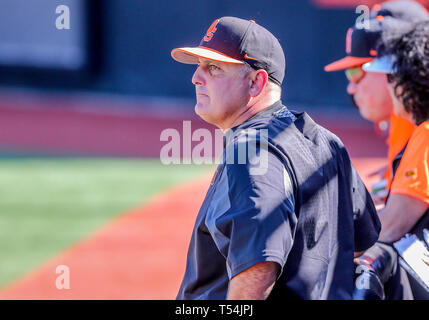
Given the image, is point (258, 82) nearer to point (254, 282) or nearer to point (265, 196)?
point (265, 196)

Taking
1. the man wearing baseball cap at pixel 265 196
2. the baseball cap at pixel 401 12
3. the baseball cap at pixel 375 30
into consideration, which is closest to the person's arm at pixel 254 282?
the man wearing baseball cap at pixel 265 196

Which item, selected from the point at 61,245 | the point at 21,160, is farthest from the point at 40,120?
the point at 61,245

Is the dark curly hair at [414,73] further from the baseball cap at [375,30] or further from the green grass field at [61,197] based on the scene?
the green grass field at [61,197]

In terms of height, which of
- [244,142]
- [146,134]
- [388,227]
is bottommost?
[146,134]

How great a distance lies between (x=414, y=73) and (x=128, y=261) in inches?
162

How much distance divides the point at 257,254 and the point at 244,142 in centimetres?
35

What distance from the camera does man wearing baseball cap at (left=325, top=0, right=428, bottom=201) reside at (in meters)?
3.14

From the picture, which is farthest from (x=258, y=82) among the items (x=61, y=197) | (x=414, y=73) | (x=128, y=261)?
(x=61, y=197)

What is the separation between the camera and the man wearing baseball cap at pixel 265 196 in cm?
186

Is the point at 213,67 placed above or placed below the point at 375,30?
below

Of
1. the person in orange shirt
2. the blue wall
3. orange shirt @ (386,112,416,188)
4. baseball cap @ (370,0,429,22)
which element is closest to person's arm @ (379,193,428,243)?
the person in orange shirt

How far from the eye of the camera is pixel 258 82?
7.27 ft
